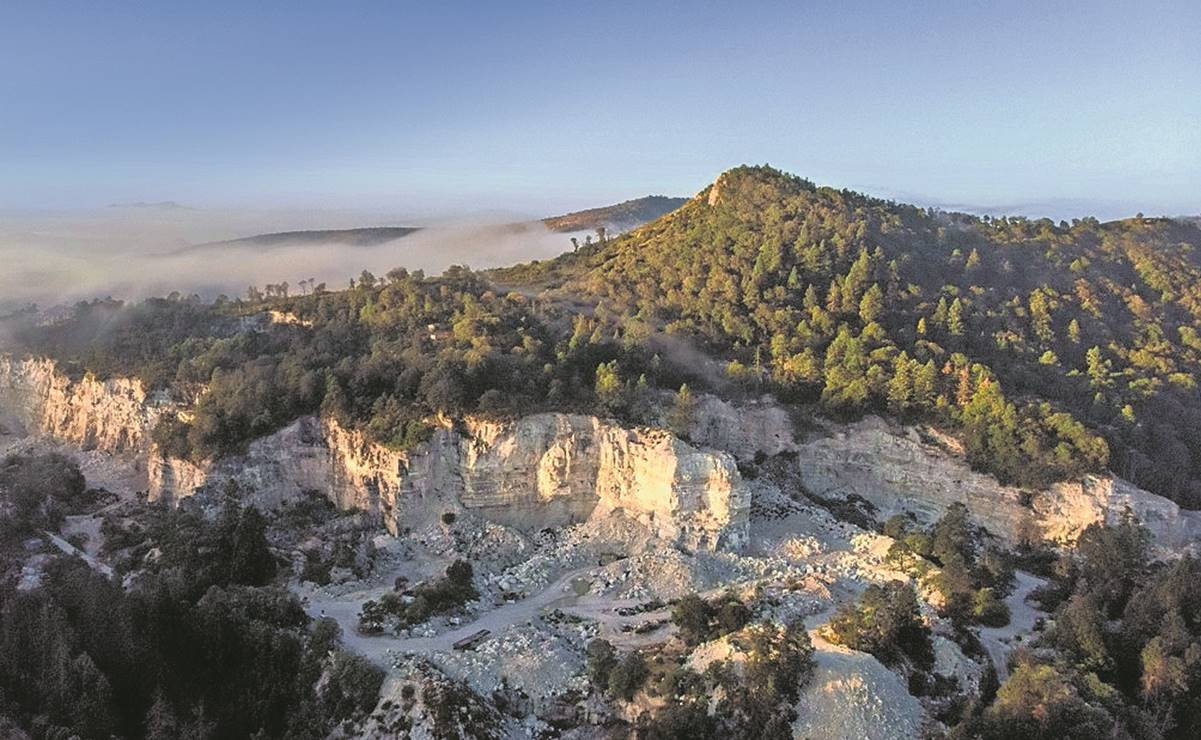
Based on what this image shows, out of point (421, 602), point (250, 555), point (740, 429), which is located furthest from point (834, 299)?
point (250, 555)

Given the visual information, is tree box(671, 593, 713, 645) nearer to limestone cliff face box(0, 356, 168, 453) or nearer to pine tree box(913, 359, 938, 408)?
pine tree box(913, 359, 938, 408)

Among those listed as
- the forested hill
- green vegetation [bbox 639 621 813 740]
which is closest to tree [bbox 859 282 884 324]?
the forested hill

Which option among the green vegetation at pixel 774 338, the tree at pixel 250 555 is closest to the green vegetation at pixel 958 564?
the green vegetation at pixel 774 338

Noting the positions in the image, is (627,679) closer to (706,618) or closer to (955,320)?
(706,618)

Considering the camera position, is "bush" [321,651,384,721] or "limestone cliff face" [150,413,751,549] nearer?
"bush" [321,651,384,721]

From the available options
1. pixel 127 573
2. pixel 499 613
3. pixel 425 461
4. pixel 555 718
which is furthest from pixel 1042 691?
pixel 127 573
